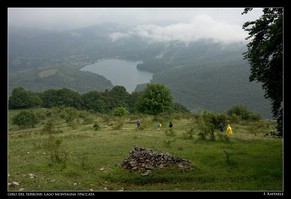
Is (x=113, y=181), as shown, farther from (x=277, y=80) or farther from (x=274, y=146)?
(x=274, y=146)

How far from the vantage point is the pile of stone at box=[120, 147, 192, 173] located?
1902 centimetres

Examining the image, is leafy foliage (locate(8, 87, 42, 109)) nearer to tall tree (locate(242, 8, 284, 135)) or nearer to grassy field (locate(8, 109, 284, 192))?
grassy field (locate(8, 109, 284, 192))

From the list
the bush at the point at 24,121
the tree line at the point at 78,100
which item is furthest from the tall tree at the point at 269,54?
the tree line at the point at 78,100

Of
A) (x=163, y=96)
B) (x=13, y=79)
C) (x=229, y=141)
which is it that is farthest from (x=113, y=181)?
(x=13, y=79)

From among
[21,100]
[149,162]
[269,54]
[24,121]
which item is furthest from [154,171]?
[21,100]

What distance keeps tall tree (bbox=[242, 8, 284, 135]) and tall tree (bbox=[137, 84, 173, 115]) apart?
38.7 meters

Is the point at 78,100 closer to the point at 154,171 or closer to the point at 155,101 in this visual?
the point at 155,101

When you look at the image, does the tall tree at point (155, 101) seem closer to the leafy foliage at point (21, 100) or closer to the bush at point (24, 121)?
the bush at point (24, 121)

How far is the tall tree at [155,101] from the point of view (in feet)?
195

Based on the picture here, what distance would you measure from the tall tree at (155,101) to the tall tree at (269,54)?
127ft

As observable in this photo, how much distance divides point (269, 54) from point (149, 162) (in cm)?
933

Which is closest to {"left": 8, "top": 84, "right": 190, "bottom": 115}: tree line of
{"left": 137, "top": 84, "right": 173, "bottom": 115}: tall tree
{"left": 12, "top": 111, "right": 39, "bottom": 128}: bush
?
{"left": 137, "top": 84, "right": 173, "bottom": 115}: tall tree

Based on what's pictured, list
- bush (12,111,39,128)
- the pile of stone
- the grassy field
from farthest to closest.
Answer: bush (12,111,39,128), the pile of stone, the grassy field
